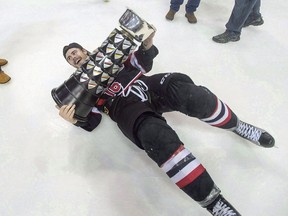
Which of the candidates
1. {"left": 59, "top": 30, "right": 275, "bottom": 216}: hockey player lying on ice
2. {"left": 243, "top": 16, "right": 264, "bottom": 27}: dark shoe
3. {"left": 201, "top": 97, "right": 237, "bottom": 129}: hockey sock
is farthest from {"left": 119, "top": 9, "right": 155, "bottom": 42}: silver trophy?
{"left": 243, "top": 16, "right": 264, "bottom": 27}: dark shoe

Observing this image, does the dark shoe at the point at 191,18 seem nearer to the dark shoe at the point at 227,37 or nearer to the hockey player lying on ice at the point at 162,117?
the dark shoe at the point at 227,37

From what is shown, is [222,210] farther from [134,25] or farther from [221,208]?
[134,25]

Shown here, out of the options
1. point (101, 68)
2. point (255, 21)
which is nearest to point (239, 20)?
point (255, 21)

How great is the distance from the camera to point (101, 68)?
987 millimetres

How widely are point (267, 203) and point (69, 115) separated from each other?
0.78m

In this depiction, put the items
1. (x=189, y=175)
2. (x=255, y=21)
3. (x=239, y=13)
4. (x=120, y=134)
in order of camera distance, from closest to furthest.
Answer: (x=189, y=175) < (x=120, y=134) < (x=239, y=13) < (x=255, y=21)

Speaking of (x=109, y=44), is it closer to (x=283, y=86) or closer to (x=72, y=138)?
(x=72, y=138)

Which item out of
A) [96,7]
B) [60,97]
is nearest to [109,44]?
[60,97]

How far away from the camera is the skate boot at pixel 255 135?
1.15 m

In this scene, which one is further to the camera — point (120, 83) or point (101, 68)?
point (120, 83)

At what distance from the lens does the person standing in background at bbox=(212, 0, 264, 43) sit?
63.2 inches

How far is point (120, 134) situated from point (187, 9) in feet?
3.49

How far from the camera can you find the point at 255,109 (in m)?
1.34

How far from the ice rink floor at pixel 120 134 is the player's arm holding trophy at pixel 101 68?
0.86 feet
